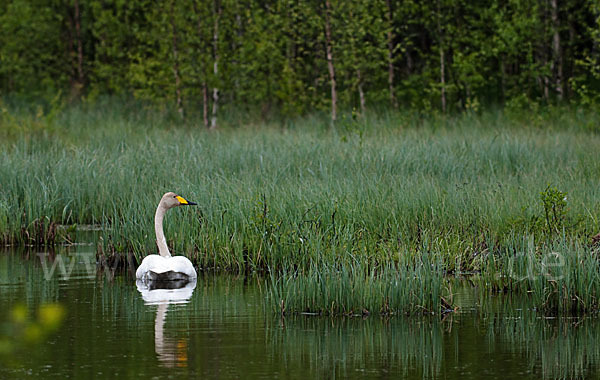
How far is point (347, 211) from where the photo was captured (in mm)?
12828

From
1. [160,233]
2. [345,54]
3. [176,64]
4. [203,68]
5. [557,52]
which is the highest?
[557,52]

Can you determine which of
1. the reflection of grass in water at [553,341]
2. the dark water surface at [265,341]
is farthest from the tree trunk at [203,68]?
the reflection of grass in water at [553,341]

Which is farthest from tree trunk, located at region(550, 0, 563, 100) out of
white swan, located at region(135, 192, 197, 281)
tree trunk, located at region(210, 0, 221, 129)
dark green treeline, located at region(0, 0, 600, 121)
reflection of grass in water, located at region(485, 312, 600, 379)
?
reflection of grass in water, located at region(485, 312, 600, 379)

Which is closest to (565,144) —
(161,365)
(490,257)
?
(490,257)

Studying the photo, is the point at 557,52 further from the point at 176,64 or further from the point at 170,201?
the point at 170,201

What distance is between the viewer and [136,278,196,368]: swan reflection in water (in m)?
7.82

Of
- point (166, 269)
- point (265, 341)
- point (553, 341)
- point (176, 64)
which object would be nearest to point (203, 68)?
point (176, 64)

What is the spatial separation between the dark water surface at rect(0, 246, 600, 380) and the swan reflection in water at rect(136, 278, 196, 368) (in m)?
0.01

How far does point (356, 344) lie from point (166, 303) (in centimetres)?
278

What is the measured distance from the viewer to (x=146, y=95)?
3141 cm

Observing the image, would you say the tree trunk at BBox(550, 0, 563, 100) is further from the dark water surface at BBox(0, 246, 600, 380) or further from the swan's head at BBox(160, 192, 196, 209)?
the dark water surface at BBox(0, 246, 600, 380)

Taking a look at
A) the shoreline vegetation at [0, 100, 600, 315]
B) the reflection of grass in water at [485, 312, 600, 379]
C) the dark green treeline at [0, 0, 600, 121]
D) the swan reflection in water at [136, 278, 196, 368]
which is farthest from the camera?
the dark green treeline at [0, 0, 600, 121]

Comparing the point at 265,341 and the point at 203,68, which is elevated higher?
the point at 203,68

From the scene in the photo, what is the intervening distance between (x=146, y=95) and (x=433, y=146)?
14.7 m
